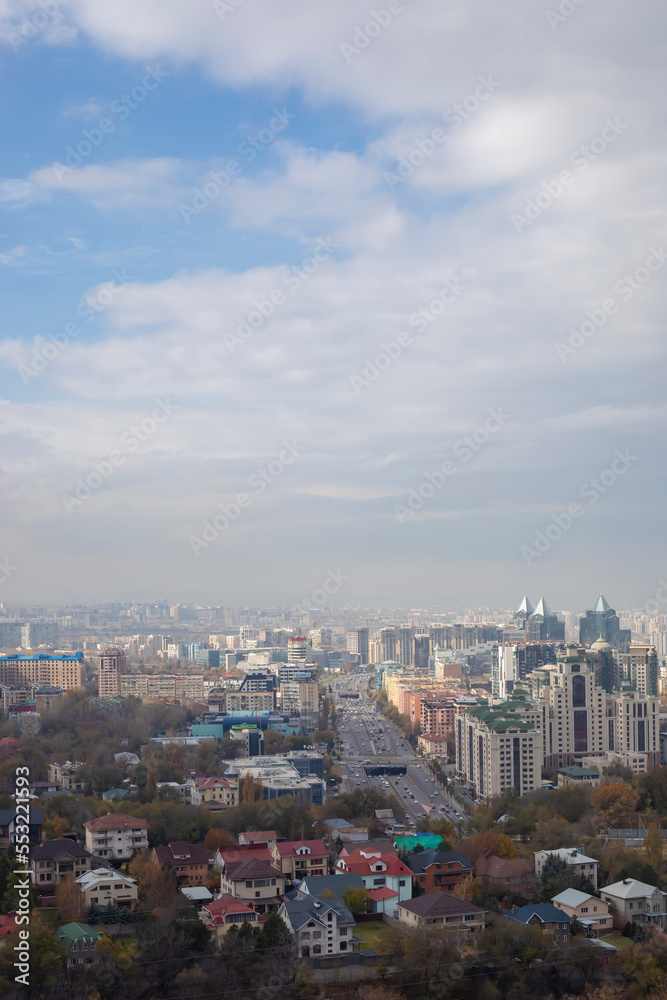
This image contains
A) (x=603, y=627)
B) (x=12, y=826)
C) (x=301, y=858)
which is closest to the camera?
(x=301, y=858)

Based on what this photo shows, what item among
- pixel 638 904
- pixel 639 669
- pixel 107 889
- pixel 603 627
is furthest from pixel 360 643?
pixel 107 889

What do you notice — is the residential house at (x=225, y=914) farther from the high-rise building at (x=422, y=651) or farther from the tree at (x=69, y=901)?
the high-rise building at (x=422, y=651)

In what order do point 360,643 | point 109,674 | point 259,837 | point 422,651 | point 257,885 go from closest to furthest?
point 257,885 → point 259,837 → point 109,674 → point 422,651 → point 360,643

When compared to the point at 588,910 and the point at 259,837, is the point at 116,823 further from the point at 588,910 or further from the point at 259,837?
the point at 588,910

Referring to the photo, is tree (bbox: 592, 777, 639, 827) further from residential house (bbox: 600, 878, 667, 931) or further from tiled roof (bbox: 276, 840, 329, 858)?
tiled roof (bbox: 276, 840, 329, 858)

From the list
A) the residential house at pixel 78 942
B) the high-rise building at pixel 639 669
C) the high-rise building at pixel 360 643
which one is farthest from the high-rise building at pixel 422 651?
the residential house at pixel 78 942

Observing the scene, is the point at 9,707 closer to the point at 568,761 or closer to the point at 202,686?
the point at 202,686

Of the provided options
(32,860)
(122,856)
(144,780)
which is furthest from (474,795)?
(32,860)
